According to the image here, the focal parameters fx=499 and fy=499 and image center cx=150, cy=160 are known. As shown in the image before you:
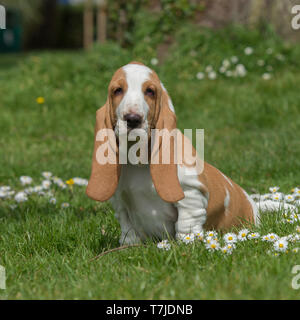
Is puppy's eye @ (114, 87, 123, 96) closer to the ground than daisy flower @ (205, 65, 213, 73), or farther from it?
closer to the ground

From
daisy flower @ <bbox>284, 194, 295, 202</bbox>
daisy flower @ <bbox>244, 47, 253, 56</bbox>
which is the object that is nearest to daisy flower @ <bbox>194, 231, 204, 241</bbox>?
daisy flower @ <bbox>284, 194, 295, 202</bbox>

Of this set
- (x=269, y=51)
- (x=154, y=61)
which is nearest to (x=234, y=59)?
(x=269, y=51)

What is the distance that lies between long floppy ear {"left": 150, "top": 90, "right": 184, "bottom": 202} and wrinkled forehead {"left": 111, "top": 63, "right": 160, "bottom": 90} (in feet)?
0.46

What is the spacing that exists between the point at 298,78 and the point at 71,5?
897 inches

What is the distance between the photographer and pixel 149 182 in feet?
9.68

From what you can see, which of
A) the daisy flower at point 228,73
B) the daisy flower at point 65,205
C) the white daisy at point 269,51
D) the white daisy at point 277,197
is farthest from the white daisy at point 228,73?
the daisy flower at point 65,205

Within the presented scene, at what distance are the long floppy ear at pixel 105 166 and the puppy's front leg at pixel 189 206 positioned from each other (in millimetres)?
392

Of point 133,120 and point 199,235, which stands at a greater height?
point 133,120

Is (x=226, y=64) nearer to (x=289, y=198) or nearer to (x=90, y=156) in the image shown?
(x=90, y=156)

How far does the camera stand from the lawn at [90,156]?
8.17 feet

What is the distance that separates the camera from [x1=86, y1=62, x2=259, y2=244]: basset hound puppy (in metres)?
2.78

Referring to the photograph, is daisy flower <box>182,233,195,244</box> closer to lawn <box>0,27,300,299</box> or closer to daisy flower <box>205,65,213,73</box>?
lawn <box>0,27,300,299</box>

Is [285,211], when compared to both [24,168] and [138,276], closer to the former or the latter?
[138,276]

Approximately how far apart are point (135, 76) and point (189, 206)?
0.83 m
